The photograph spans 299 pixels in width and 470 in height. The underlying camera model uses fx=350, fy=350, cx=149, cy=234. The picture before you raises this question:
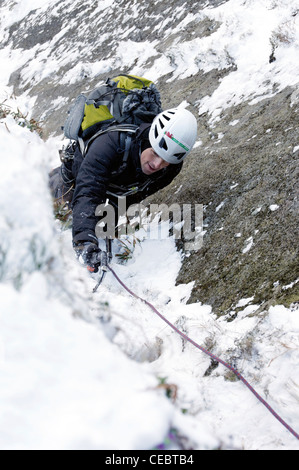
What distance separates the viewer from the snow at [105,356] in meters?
1.03

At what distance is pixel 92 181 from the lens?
378 centimetres

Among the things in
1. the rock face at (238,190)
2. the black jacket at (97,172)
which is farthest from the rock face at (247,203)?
the black jacket at (97,172)

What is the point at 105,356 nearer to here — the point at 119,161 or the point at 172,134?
the point at 172,134

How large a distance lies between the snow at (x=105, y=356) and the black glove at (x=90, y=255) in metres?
0.30

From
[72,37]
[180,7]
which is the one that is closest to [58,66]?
[72,37]

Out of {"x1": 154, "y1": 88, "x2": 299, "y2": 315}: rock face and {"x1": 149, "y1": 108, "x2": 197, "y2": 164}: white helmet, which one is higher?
{"x1": 149, "y1": 108, "x2": 197, "y2": 164}: white helmet

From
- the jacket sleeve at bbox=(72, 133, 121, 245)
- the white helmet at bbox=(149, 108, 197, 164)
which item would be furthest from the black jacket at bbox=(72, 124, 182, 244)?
the white helmet at bbox=(149, 108, 197, 164)

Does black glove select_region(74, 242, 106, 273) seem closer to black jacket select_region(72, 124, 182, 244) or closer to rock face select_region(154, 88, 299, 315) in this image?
black jacket select_region(72, 124, 182, 244)

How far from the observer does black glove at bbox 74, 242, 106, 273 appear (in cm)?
356

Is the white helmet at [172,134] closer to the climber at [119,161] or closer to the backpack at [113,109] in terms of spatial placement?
the climber at [119,161]

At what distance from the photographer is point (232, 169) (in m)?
4.38

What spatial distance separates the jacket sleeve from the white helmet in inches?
18.0
